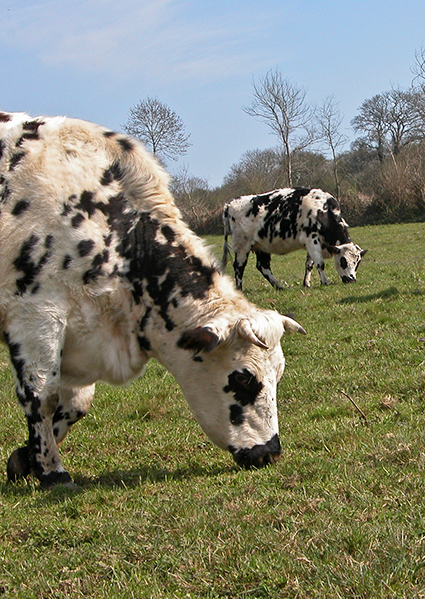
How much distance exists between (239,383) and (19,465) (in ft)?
6.22

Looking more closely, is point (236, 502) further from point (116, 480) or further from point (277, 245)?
point (277, 245)

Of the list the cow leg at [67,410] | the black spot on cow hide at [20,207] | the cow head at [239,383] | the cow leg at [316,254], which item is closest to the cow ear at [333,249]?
the cow leg at [316,254]

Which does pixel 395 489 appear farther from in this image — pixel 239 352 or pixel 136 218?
pixel 136 218

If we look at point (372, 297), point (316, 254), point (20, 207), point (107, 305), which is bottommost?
point (372, 297)

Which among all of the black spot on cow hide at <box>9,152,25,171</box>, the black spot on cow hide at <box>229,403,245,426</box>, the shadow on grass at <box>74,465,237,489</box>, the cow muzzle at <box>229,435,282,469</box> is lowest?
the shadow on grass at <box>74,465,237,489</box>

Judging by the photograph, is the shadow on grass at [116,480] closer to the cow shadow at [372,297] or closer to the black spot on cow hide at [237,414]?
the black spot on cow hide at [237,414]

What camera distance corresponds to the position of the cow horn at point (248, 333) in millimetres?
4828

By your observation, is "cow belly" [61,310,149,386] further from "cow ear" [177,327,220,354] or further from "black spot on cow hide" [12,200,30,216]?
"black spot on cow hide" [12,200,30,216]

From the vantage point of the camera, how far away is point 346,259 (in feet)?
55.0

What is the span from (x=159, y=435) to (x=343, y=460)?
2.08 metres

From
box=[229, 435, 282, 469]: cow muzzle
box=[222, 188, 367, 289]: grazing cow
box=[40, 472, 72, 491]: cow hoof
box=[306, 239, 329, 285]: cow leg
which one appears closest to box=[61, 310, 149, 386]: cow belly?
box=[40, 472, 72, 491]: cow hoof

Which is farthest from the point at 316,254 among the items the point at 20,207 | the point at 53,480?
the point at 53,480

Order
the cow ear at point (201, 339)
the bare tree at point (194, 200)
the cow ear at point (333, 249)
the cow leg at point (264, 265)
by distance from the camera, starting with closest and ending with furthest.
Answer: the cow ear at point (201, 339)
the cow ear at point (333, 249)
the cow leg at point (264, 265)
the bare tree at point (194, 200)

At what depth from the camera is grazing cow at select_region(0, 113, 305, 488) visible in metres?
5.01
